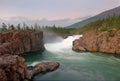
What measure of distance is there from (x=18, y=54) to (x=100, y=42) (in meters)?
35.1

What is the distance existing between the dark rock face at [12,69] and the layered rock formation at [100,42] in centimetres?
4791

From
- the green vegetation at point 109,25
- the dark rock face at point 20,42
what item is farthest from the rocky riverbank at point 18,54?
the green vegetation at point 109,25

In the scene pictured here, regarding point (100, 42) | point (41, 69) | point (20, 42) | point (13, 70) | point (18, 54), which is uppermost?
point (20, 42)

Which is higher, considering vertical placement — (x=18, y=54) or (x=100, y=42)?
(x=100, y=42)

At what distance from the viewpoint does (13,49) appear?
6794 cm

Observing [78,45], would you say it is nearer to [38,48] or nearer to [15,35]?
[38,48]

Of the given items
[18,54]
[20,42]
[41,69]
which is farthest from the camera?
[20,42]

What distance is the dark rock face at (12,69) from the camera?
110ft

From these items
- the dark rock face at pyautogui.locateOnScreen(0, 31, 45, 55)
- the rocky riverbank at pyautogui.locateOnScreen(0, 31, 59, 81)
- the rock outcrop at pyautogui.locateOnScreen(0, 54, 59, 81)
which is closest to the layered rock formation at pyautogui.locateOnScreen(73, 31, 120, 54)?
the dark rock face at pyautogui.locateOnScreen(0, 31, 45, 55)

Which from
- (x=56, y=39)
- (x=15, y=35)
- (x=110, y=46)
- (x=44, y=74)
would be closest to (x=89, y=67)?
(x=44, y=74)

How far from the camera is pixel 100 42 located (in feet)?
267

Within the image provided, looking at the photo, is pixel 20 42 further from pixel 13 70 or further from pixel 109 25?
pixel 109 25

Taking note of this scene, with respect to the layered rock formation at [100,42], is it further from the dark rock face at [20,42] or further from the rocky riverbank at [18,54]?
the rocky riverbank at [18,54]

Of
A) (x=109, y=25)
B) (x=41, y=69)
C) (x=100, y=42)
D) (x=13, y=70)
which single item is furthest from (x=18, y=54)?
(x=109, y=25)
